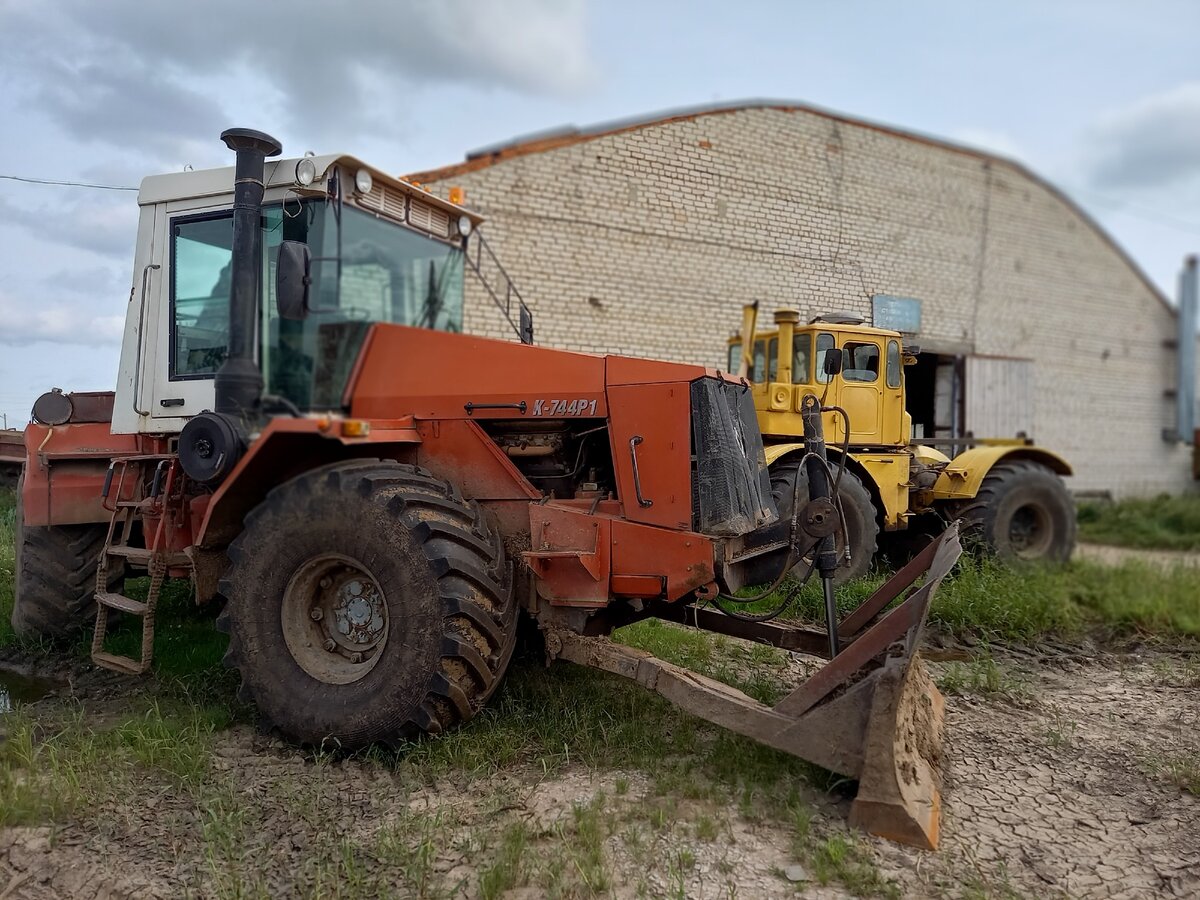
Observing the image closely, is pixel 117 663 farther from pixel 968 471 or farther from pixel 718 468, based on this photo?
pixel 968 471

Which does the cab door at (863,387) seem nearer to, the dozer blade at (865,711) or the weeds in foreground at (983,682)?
the weeds in foreground at (983,682)

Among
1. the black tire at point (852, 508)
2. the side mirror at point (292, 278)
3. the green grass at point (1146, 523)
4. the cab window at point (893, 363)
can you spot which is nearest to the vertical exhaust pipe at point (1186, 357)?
the green grass at point (1146, 523)

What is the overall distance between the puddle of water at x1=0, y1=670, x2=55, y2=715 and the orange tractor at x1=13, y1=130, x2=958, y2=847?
2.09ft

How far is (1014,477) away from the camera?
7.83 meters

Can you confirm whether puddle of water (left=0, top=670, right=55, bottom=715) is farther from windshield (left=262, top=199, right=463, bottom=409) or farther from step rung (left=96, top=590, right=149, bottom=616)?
windshield (left=262, top=199, right=463, bottom=409)

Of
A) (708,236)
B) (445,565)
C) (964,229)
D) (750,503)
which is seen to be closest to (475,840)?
(445,565)

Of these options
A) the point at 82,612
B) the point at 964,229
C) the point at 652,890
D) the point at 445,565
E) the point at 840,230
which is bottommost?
the point at 652,890

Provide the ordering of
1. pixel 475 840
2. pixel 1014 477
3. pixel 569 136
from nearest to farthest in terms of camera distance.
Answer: pixel 475 840
pixel 1014 477
pixel 569 136

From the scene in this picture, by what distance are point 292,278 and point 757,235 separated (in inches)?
266

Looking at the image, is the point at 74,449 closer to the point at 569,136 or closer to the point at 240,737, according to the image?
the point at 240,737

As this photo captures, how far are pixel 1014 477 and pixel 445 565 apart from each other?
6283 mm

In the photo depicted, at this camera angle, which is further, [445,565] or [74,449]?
[74,449]

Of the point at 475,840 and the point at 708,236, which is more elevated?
the point at 708,236

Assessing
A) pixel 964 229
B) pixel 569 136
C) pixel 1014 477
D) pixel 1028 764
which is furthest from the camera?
pixel 964 229
